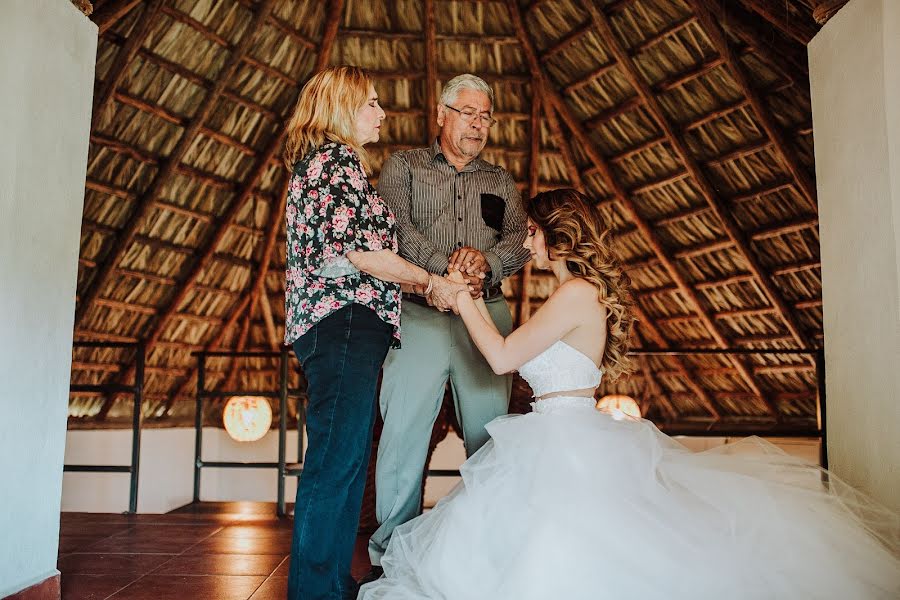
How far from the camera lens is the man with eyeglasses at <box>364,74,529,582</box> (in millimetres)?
2531

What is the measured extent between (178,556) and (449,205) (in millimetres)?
1745

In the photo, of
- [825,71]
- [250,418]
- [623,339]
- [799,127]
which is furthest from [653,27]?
[250,418]

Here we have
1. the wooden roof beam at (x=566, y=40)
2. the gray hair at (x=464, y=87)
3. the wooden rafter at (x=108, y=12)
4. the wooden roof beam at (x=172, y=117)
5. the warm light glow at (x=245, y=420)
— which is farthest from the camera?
the warm light glow at (x=245, y=420)

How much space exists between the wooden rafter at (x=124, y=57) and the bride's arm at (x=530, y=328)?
3749 millimetres

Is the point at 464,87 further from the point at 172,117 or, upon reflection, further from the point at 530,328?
the point at 172,117

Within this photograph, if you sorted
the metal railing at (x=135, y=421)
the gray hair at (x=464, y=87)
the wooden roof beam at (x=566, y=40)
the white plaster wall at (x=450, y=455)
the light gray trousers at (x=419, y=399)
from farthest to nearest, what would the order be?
the white plaster wall at (x=450, y=455) < the wooden roof beam at (x=566, y=40) < the metal railing at (x=135, y=421) < the gray hair at (x=464, y=87) < the light gray trousers at (x=419, y=399)

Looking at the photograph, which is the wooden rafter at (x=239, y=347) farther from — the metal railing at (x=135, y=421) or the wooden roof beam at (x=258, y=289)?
the metal railing at (x=135, y=421)

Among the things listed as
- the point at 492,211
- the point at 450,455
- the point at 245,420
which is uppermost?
the point at 492,211

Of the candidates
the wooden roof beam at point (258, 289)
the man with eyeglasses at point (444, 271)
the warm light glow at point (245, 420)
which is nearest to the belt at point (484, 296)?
the man with eyeglasses at point (444, 271)

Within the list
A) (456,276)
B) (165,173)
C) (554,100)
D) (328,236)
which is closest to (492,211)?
(456,276)

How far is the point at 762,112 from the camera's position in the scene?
5359 mm

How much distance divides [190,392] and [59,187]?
682cm

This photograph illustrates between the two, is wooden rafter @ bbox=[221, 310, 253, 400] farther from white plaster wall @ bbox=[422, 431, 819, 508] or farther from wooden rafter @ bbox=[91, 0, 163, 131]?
wooden rafter @ bbox=[91, 0, 163, 131]

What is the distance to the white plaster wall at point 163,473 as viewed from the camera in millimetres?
7676
